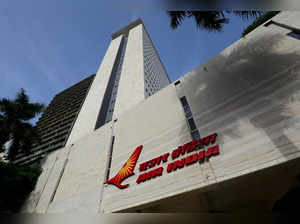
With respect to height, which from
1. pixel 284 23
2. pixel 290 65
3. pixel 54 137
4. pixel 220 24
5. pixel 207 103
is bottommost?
pixel 54 137

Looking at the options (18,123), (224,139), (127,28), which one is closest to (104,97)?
(18,123)

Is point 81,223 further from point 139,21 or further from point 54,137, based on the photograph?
point 139,21

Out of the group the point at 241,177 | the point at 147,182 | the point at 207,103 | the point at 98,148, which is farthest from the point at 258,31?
the point at 98,148

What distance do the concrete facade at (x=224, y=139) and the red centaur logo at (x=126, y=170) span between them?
31cm

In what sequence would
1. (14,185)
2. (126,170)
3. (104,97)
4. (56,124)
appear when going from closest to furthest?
(126,170) → (14,185) → (104,97) → (56,124)

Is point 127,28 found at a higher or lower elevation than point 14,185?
higher

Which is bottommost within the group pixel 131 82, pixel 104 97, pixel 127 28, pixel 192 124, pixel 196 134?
pixel 196 134

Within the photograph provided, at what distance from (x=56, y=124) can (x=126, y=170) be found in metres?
41.5

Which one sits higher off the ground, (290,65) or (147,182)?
(290,65)

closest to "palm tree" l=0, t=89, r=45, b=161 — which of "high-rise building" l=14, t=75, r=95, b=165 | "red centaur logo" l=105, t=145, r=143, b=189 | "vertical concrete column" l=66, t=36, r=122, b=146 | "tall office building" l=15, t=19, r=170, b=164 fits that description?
"tall office building" l=15, t=19, r=170, b=164

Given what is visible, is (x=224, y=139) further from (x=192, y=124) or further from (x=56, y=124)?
(x=56, y=124)

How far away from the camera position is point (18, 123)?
59.7 ft

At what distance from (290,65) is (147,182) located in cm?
1084

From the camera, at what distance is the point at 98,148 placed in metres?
15.5
